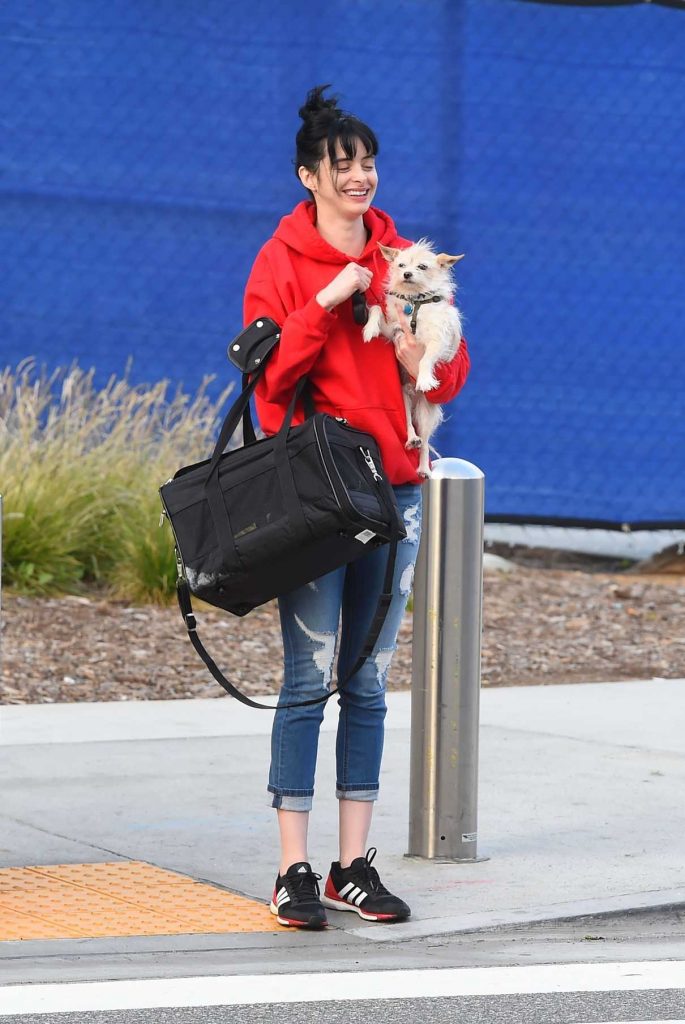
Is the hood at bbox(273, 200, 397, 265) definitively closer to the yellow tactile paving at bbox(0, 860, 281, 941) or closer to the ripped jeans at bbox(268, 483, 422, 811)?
the ripped jeans at bbox(268, 483, 422, 811)

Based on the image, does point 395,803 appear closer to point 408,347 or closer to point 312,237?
point 408,347

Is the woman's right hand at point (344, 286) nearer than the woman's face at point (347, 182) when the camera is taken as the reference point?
Yes

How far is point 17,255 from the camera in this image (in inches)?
427

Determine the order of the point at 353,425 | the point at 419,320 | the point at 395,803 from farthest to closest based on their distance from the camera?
the point at 395,803 → the point at 419,320 → the point at 353,425

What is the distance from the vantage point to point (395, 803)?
6.12 m

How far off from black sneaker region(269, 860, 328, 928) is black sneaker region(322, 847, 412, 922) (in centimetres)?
11

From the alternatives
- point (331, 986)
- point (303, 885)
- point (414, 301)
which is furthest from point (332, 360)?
point (331, 986)

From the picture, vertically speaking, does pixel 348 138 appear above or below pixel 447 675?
above

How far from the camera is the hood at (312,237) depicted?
461 centimetres

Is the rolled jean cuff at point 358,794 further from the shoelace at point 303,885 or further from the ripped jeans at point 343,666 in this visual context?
the shoelace at point 303,885

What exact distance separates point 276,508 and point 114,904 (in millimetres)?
1200

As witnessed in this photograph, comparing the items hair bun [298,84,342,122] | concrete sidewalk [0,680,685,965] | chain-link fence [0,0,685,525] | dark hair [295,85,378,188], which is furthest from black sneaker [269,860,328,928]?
chain-link fence [0,0,685,525]

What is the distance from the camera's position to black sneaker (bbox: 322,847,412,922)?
4691mm

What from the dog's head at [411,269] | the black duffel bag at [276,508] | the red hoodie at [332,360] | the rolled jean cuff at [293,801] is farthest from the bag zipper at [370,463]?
the rolled jean cuff at [293,801]
